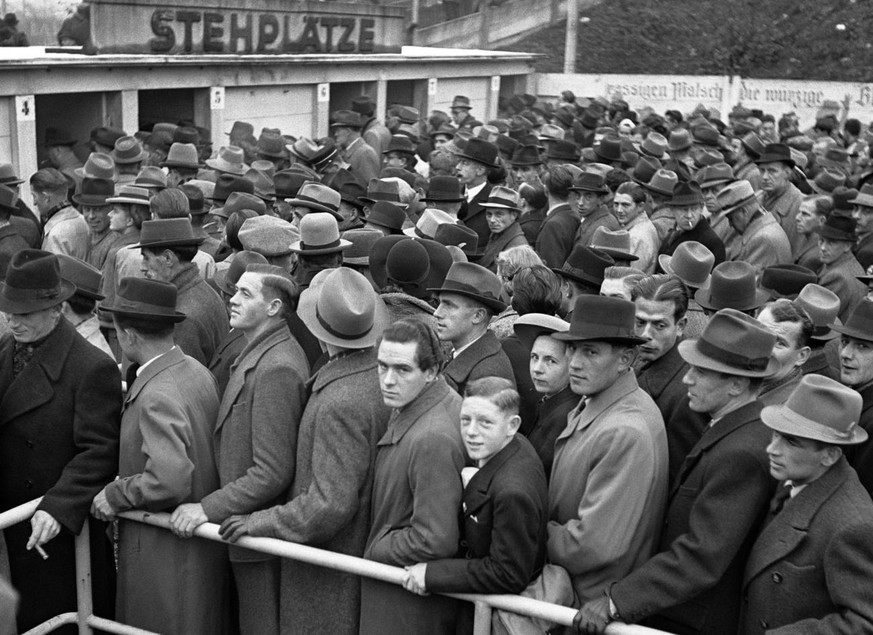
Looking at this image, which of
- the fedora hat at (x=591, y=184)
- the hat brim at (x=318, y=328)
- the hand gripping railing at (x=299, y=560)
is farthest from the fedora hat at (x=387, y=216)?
the hand gripping railing at (x=299, y=560)

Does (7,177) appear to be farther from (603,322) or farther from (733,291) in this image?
(603,322)

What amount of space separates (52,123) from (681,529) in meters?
13.4

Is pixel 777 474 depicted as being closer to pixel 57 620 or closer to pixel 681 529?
pixel 681 529

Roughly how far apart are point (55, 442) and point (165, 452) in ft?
1.99

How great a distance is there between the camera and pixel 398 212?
25.6 ft

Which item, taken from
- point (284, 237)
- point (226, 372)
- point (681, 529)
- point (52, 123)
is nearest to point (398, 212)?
point (284, 237)

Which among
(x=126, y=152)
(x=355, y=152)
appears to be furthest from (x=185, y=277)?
(x=355, y=152)

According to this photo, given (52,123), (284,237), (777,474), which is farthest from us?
(52,123)

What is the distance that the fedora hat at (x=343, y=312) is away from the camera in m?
4.56

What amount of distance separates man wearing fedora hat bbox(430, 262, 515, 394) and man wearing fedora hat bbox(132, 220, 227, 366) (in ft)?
5.19

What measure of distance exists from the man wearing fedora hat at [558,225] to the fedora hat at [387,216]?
5.04 ft

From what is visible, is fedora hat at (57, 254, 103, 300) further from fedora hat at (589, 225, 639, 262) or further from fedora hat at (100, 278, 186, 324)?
fedora hat at (589, 225, 639, 262)

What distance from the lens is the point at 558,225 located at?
9.16 metres

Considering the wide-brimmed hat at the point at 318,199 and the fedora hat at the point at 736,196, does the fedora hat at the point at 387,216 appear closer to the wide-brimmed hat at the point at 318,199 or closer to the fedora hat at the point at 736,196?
the wide-brimmed hat at the point at 318,199
